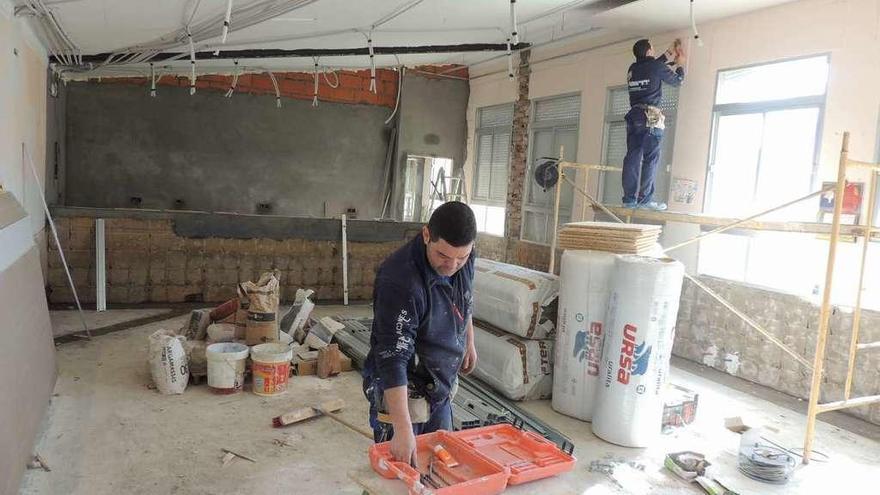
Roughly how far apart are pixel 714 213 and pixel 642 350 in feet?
8.56

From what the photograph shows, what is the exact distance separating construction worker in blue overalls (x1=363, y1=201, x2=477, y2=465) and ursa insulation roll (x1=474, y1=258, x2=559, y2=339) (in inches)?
82.2

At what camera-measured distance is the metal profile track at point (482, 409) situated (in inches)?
138

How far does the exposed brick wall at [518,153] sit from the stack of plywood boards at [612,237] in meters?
4.12

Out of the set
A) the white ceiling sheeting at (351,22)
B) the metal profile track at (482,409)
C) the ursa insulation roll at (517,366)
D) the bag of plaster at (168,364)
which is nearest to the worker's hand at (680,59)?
the white ceiling sheeting at (351,22)

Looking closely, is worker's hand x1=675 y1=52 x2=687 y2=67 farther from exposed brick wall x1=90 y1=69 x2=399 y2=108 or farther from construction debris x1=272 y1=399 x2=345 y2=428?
exposed brick wall x1=90 y1=69 x2=399 y2=108

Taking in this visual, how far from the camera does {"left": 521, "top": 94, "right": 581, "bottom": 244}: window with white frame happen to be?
24.6 feet

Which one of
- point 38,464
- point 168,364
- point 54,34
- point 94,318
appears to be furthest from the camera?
point 94,318

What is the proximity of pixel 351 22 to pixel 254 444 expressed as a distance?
3.46 m

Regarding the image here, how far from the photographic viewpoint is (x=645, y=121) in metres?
5.23

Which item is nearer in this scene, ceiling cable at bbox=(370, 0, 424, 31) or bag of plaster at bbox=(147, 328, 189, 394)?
bag of plaster at bbox=(147, 328, 189, 394)

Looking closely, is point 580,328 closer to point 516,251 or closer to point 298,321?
point 298,321

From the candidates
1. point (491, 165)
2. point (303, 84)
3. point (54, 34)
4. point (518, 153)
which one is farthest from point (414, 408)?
point (303, 84)

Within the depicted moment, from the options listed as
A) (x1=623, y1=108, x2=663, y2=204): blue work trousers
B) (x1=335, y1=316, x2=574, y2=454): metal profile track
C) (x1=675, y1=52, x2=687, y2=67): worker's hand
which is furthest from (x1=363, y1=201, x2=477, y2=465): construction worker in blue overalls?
(x1=675, y1=52, x2=687, y2=67): worker's hand

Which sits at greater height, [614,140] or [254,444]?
[614,140]
